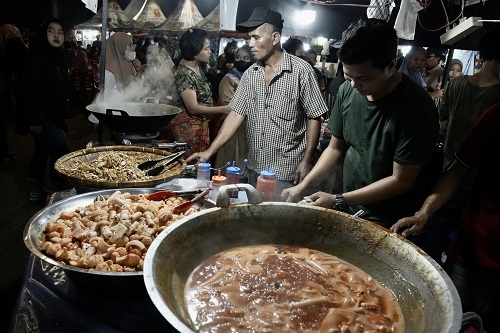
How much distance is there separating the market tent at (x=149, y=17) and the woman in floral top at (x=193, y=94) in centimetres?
811

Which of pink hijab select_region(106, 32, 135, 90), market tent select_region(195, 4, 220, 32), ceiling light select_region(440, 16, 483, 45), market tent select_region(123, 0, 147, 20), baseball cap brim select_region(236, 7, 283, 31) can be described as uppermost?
market tent select_region(123, 0, 147, 20)

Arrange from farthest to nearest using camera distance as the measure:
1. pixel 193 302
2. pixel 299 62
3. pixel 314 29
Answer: pixel 314 29 → pixel 299 62 → pixel 193 302

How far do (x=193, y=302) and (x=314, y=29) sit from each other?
8332mm

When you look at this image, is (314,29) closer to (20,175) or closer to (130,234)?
(20,175)

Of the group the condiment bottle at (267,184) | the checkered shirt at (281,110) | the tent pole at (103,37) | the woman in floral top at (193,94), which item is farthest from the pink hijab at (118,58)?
the condiment bottle at (267,184)

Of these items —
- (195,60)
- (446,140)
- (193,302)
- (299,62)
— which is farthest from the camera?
(195,60)

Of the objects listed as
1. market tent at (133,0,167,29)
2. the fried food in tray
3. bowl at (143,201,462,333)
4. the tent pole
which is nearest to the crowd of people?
bowl at (143,201,462,333)

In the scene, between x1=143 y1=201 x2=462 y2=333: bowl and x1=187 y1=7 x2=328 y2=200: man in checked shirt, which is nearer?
x1=143 y1=201 x2=462 y2=333: bowl

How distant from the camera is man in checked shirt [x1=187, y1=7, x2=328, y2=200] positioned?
3545 mm

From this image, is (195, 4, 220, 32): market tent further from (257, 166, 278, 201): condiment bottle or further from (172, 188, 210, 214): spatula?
(172, 188, 210, 214): spatula

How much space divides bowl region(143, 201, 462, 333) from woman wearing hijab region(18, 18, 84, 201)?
4.47m

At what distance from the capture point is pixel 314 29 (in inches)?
335

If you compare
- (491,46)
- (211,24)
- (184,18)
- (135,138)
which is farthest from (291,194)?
(184,18)

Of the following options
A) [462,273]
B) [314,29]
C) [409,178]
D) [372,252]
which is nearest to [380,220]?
[409,178]
